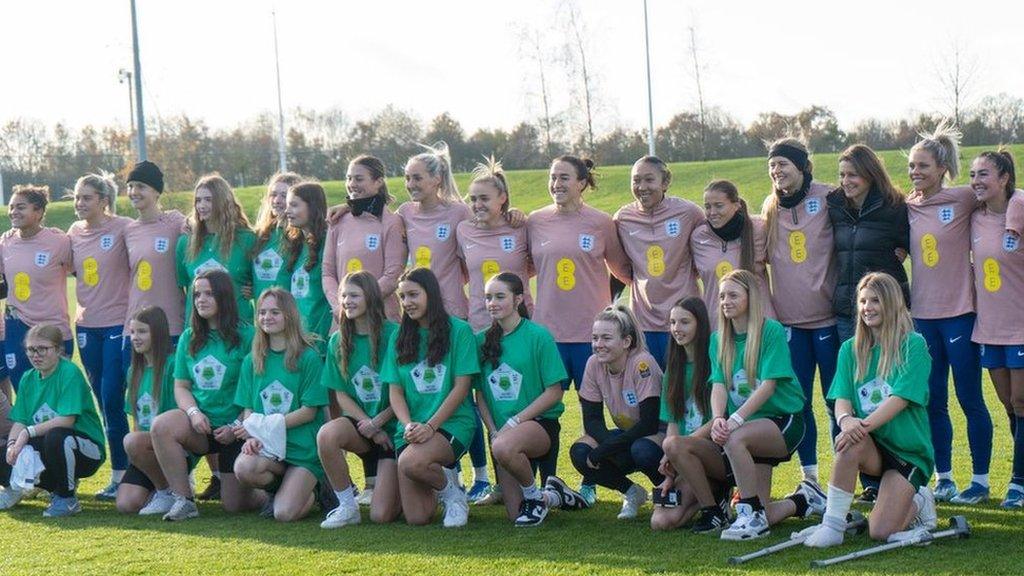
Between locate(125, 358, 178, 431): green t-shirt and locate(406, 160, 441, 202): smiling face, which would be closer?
locate(125, 358, 178, 431): green t-shirt

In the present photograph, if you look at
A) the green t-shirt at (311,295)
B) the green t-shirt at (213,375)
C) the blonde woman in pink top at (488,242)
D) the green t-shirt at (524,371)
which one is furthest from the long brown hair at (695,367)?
the green t-shirt at (213,375)

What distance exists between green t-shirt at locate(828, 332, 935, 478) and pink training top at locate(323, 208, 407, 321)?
111 inches

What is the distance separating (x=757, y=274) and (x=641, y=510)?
55.4 inches

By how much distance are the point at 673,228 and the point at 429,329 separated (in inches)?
A: 59.4

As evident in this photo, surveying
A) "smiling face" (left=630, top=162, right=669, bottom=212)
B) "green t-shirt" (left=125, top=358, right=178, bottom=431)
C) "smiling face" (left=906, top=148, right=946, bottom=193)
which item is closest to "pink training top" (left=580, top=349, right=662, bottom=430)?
"smiling face" (left=630, top=162, right=669, bottom=212)

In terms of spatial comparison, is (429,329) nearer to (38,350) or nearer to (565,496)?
(565,496)

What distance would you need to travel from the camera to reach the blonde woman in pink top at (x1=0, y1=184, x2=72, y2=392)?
25.9 ft

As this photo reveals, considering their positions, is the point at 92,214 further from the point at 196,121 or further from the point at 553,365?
the point at 196,121

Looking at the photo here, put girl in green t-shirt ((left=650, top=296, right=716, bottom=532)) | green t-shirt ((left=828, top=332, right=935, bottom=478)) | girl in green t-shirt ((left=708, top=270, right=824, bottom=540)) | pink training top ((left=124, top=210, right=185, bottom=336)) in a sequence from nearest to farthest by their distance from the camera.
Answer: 1. green t-shirt ((left=828, top=332, right=935, bottom=478))
2. girl in green t-shirt ((left=708, top=270, right=824, bottom=540))
3. girl in green t-shirt ((left=650, top=296, right=716, bottom=532))
4. pink training top ((left=124, top=210, right=185, bottom=336))

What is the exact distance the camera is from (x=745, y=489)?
5.68m

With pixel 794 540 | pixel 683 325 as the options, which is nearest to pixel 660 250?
pixel 683 325

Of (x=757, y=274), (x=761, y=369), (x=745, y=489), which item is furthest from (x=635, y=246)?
(x=745, y=489)

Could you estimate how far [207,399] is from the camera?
690cm

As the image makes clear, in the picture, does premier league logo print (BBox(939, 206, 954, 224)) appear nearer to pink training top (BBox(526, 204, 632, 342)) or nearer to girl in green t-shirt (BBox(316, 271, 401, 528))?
pink training top (BBox(526, 204, 632, 342))
